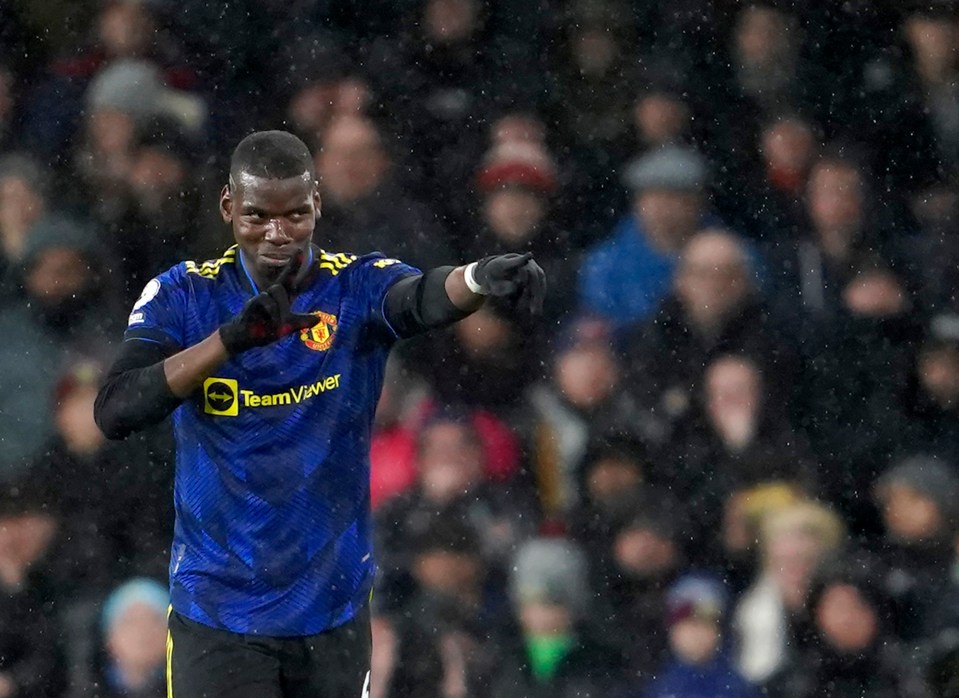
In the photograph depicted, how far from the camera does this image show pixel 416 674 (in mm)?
4730

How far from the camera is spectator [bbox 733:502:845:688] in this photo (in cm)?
463

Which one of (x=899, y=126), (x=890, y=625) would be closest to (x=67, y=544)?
(x=890, y=625)

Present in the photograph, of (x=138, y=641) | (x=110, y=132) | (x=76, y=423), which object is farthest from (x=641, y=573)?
(x=110, y=132)

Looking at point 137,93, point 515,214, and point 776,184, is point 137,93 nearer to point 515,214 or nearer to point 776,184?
point 515,214

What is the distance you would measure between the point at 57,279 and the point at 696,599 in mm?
2122

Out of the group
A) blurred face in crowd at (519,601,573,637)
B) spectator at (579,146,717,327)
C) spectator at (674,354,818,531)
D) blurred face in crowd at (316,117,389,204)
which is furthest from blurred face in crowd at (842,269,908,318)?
blurred face in crowd at (316,117,389,204)

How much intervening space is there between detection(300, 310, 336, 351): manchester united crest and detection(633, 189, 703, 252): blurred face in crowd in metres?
1.91

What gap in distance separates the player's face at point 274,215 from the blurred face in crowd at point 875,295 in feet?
7.41

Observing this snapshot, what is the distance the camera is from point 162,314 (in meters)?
3.02

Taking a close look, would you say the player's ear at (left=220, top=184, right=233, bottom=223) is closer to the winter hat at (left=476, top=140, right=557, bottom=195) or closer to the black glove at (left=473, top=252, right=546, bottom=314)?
the black glove at (left=473, top=252, right=546, bottom=314)

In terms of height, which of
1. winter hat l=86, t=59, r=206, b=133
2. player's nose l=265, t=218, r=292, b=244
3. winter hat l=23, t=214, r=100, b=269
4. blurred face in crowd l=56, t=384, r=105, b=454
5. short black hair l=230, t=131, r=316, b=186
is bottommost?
blurred face in crowd l=56, t=384, r=105, b=454

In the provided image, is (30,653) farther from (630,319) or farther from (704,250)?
(704,250)

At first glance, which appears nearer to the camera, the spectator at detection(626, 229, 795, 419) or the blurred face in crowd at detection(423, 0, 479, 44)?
the spectator at detection(626, 229, 795, 419)

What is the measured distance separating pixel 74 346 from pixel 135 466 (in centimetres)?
40
